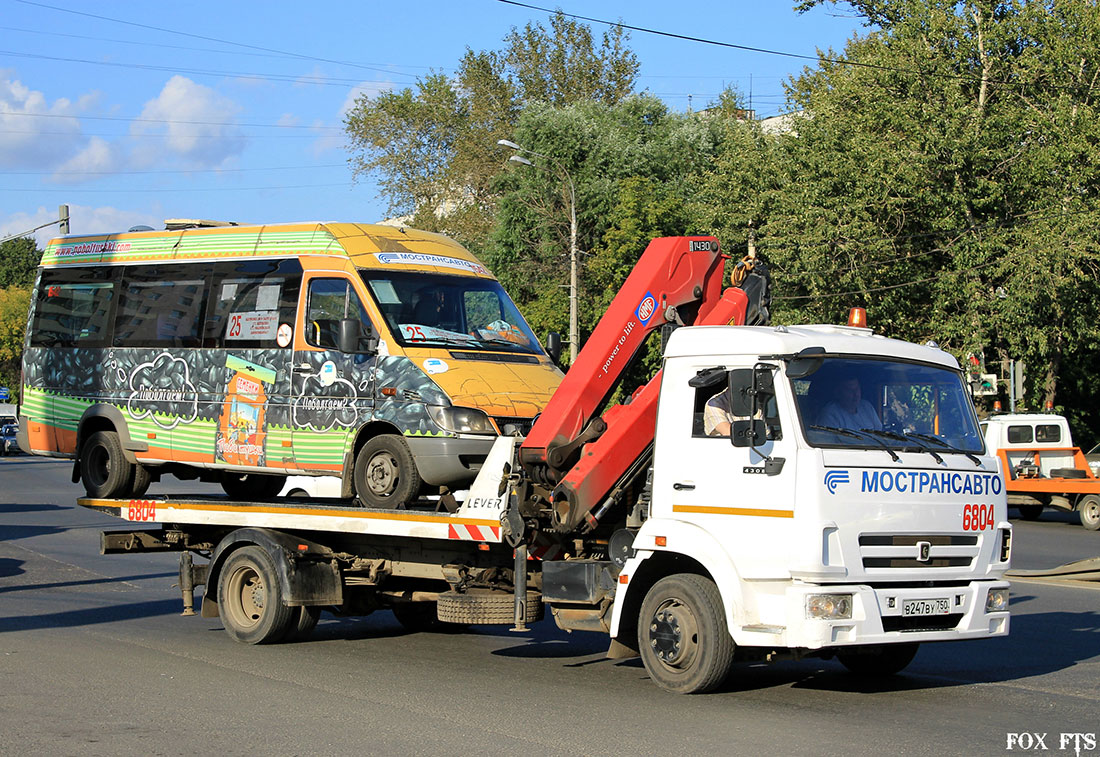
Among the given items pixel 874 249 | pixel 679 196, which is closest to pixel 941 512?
pixel 874 249

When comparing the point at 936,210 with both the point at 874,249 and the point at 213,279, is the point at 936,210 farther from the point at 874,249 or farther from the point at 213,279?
the point at 213,279

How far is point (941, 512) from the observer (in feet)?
25.9

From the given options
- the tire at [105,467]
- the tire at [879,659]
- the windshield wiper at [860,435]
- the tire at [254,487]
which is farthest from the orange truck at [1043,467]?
the windshield wiper at [860,435]

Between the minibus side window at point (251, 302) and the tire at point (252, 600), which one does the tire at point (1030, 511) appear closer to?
the minibus side window at point (251, 302)

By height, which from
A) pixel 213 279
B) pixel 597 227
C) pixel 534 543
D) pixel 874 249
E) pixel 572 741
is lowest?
pixel 572 741

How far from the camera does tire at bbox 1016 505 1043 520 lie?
25.6 metres

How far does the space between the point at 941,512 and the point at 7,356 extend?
9525 centimetres

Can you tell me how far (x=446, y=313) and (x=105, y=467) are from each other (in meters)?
4.22

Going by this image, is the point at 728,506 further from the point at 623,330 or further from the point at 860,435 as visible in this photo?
the point at 623,330

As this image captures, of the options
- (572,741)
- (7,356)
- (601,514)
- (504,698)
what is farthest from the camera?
(7,356)

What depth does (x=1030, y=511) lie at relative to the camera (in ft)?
86.2

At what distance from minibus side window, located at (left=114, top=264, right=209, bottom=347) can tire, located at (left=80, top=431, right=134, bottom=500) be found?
1.00 metres

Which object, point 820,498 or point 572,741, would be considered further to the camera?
point 820,498

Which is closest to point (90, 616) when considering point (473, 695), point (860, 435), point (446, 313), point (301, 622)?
point (301, 622)
